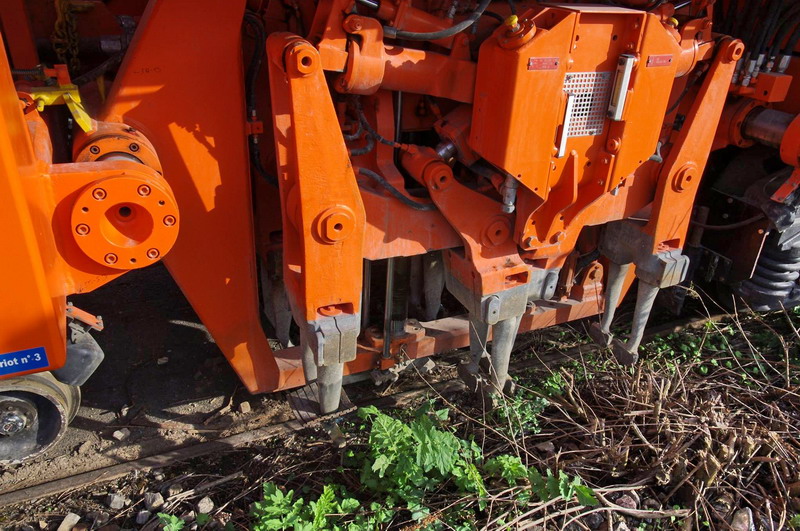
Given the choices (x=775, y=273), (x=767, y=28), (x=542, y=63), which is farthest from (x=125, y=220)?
(x=775, y=273)

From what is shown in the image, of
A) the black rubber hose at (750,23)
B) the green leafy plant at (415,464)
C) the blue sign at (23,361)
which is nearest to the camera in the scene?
the blue sign at (23,361)

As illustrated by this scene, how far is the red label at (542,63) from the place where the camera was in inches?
93.5

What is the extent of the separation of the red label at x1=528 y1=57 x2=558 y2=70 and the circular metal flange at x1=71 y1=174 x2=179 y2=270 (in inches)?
55.1

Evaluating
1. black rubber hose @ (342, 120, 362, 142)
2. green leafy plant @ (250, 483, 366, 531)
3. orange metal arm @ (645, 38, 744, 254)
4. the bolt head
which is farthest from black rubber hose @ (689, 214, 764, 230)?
the bolt head

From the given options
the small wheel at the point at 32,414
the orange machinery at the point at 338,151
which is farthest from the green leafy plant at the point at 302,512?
the small wheel at the point at 32,414

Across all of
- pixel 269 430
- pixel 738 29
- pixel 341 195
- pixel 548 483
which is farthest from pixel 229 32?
pixel 738 29

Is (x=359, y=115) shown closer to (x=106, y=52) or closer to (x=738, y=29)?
(x=106, y=52)

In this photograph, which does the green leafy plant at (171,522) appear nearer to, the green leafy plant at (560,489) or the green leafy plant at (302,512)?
the green leafy plant at (302,512)

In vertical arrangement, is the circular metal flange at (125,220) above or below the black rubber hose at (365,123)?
below

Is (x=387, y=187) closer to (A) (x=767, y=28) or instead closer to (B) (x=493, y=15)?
(B) (x=493, y=15)

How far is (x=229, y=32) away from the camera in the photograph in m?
2.46

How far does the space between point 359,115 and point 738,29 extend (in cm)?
203

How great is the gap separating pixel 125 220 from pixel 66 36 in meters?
0.89

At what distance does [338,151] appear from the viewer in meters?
2.42
